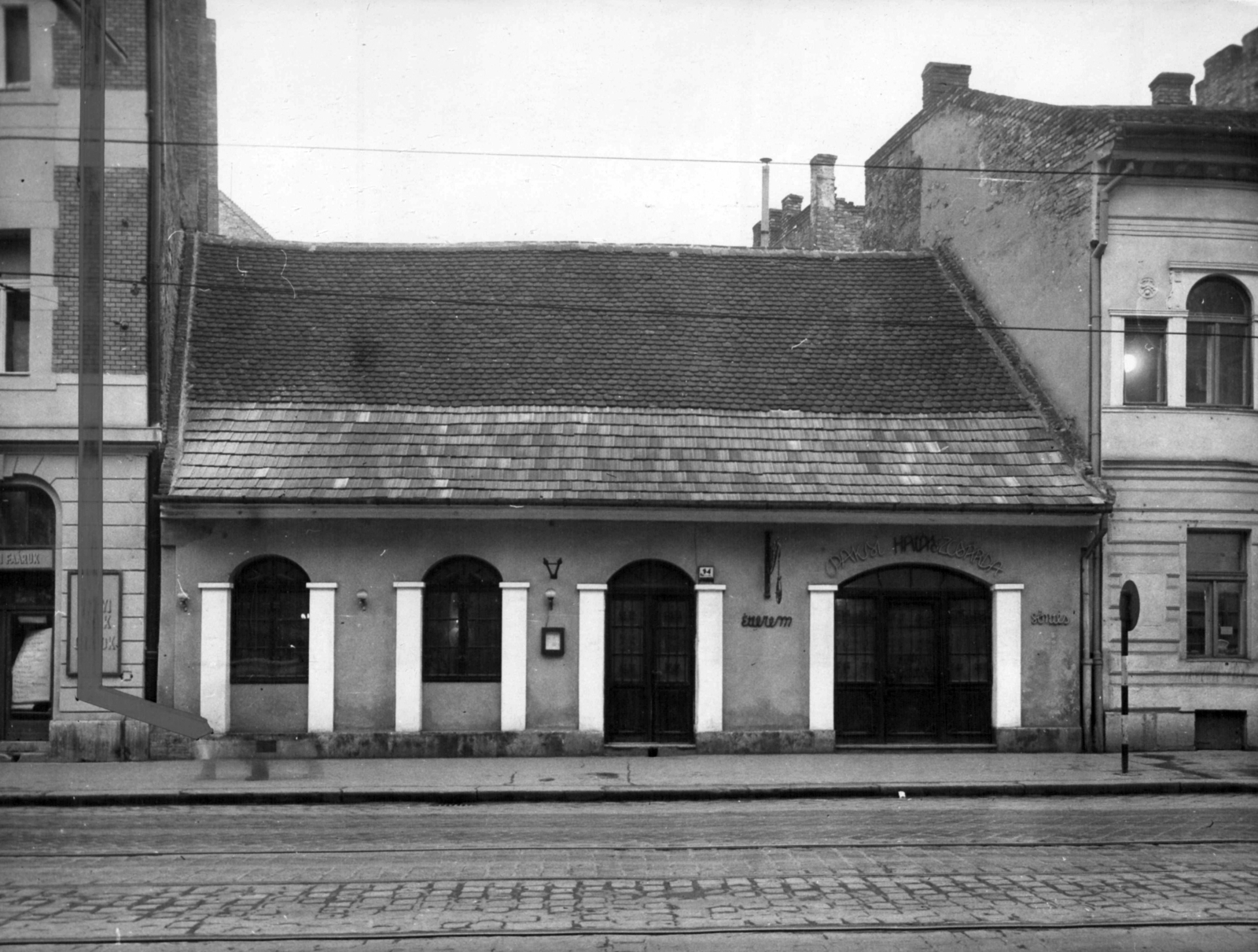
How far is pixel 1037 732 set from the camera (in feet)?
58.3

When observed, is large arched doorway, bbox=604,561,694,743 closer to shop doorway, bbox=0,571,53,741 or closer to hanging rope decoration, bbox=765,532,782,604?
hanging rope decoration, bbox=765,532,782,604

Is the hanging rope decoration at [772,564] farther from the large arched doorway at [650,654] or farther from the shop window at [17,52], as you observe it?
the shop window at [17,52]

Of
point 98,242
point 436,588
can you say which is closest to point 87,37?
point 98,242

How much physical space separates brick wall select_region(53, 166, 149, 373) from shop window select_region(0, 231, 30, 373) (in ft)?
1.82

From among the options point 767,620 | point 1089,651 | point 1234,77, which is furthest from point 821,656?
point 1234,77

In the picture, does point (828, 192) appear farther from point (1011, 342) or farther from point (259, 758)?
point (259, 758)

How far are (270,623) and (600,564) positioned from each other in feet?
15.7

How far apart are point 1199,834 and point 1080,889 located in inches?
121

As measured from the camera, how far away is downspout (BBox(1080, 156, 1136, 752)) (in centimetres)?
1780

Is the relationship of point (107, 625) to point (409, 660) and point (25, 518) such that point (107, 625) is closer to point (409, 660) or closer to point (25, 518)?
point (25, 518)

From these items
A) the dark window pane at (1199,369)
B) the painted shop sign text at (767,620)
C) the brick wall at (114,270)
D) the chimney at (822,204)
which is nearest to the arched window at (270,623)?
the brick wall at (114,270)

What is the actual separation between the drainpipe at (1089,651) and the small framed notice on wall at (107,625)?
13.7 m

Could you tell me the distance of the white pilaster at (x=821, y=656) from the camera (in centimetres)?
1764

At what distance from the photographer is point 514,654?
17438mm
